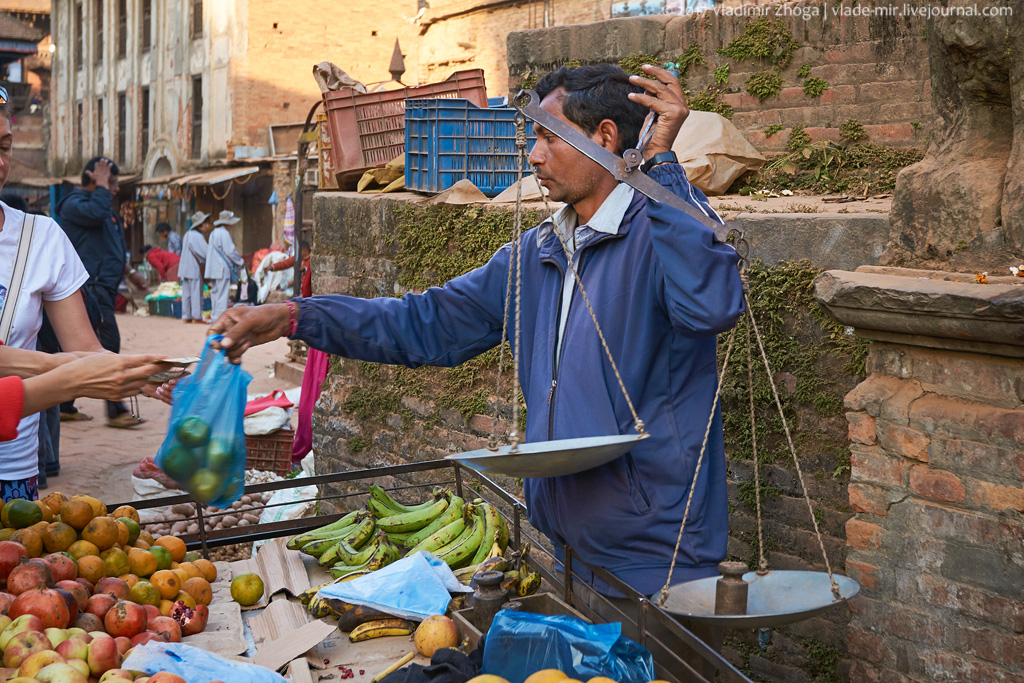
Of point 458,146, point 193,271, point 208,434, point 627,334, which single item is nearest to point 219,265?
point 193,271

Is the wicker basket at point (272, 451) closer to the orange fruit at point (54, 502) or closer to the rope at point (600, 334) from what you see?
the orange fruit at point (54, 502)

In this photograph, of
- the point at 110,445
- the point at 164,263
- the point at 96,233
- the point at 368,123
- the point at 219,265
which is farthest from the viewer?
the point at 164,263

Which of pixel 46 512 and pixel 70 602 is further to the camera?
pixel 46 512

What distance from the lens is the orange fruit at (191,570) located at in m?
2.82

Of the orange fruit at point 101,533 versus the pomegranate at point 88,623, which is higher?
the orange fruit at point 101,533

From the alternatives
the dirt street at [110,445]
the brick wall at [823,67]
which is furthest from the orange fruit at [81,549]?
the brick wall at [823,67]

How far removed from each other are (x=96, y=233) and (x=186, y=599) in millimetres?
5405

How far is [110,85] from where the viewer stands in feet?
94.3

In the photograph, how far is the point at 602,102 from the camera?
217 cm

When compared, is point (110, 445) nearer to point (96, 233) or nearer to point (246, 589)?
point (96, 233)

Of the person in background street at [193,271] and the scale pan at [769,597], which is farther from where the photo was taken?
the person in background street at [193,271]

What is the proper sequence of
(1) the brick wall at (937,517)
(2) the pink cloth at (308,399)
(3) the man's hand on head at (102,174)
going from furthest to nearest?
1. (3) the man's hand on head at (102,174)
2. (2) the pink cloth at (308,399)
3. (1) the brick wall at (937,517)

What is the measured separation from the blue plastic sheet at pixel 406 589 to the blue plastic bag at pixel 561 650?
652 mm

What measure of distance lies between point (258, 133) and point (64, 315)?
2109 cm
